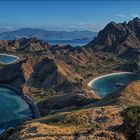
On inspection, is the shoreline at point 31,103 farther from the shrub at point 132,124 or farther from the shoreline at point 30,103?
the shrub at point 132,124

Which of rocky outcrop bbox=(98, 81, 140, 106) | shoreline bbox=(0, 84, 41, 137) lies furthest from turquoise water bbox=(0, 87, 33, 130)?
rocky outcrop bbox=(98, 81, 140, 106)

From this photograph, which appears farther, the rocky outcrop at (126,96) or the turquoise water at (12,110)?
the turquoise water at (12,110)

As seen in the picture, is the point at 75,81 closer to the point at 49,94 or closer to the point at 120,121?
the point at 49,94

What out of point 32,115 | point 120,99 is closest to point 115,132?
point 120,99

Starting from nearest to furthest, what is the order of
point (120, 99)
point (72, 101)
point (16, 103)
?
point (120, 99), point (72, 101), point (16, 103)

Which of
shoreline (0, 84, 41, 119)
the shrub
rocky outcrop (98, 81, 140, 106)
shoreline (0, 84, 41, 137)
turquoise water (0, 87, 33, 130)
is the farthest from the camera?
shoreline (0, 84, 41, 119)

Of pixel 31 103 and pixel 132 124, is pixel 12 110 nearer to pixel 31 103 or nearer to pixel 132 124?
pixel 31 103

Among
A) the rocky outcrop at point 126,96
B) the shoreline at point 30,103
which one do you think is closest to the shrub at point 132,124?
the rocky outcrop at point 126,96

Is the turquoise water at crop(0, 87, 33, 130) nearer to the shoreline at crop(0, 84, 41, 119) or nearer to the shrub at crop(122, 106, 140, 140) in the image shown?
the shoreline at crop(0, 84, 41, 119)
